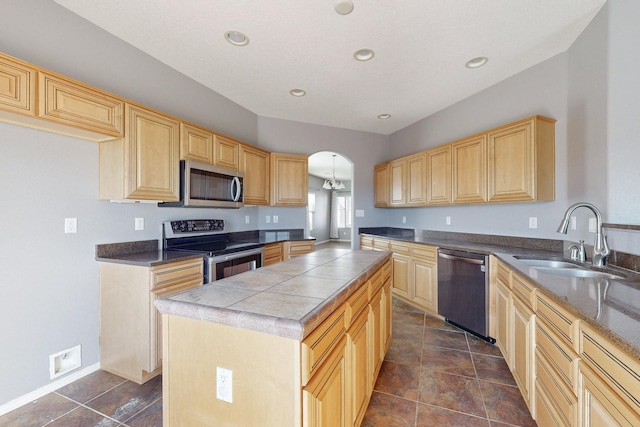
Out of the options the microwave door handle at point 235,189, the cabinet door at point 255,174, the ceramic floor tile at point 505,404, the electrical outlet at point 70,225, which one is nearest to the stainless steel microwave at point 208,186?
the microwave door handle at point 235,189

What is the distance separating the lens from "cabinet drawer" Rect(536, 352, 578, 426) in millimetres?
1136

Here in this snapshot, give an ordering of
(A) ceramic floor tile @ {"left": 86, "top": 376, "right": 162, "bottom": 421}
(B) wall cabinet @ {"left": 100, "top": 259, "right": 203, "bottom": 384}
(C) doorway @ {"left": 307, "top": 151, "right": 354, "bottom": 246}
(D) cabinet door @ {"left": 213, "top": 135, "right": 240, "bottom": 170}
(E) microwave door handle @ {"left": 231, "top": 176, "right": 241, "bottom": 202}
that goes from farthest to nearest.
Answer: (C) doorway @ {"left": 307, "top": 151, "right": 354, "bottom": 246}, (E) microwave door handle @ {"left": 231, "top": 176, "right": 241, "bottom": 202}, (D) cabinet door @ {"left": 213, "top": 135, "right": 240, "bottom": 170}, (B) wall cabinet @ {"left": 100, "top": 259, "right": 203, "bottom": 384}, (A) ceramic floor tile @ {"left": 86, "top": 376, "right": 162, "bottom": 421}

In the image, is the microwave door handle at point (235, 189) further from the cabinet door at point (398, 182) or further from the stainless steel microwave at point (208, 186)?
the cabinet door at point (398, 182)

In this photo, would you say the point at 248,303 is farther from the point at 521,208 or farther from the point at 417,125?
the point at 417,125

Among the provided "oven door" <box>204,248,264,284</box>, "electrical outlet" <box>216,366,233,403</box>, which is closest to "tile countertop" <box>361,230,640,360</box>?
Answer: "electrical outlet" <box>216,366,233,403</box>

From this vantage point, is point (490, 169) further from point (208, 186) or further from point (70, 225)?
point (70, 225)

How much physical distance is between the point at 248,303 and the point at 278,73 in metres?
2.61

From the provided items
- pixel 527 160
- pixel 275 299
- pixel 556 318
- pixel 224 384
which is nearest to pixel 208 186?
pixel 275 299

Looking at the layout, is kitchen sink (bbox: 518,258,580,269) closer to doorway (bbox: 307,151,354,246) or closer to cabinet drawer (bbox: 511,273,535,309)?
cabinet drawer (bbox: 511,273,535,309)

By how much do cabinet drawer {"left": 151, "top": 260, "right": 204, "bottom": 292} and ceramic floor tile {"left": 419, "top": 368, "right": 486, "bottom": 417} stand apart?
1947 millimetres

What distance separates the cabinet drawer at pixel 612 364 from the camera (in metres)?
0.79

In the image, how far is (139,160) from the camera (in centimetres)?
216

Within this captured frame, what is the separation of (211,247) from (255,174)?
3.90 feet

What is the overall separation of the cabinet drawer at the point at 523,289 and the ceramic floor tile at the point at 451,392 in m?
0.75
